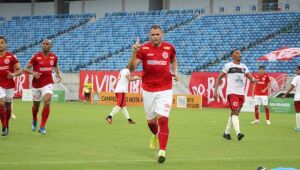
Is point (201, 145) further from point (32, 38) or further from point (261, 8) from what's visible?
point (32, 38)

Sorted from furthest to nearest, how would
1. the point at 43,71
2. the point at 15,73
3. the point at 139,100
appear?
the point at 139,100 < the point at 43,71 < the point at 15,73

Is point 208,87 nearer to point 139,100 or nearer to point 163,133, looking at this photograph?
point 139,100

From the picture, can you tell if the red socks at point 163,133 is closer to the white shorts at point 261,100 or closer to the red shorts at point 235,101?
the red shorts at point 235,101

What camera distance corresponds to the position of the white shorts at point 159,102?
12248 millimetres

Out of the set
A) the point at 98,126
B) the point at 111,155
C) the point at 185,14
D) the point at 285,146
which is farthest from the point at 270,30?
the point at 111,155

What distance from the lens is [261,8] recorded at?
165 ft

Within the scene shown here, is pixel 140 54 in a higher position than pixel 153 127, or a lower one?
higher

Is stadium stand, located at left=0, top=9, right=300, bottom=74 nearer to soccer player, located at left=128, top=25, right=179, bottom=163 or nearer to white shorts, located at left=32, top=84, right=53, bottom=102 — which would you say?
white shorts, located at left=32, top=84, right=53, bottom=102

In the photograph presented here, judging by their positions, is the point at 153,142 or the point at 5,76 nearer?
the point at 153,142

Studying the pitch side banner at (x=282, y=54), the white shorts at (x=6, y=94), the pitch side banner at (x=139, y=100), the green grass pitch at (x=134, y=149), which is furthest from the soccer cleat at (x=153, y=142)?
the pitch side banner at (x=282, y=54)

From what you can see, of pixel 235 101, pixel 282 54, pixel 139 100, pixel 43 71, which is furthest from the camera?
pixel 282 54

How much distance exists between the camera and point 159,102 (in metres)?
12.3

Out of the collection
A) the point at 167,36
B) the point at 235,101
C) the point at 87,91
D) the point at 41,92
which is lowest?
the point at 87,91

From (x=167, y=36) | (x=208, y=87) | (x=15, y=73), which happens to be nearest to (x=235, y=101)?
(x=15, y=73)
